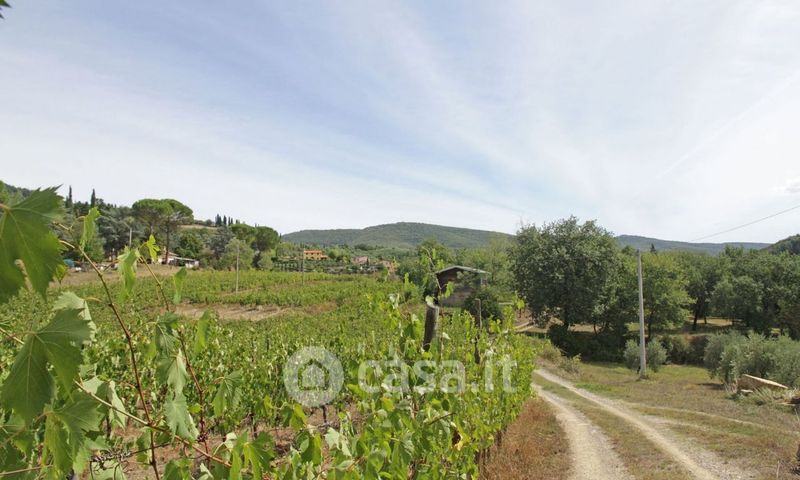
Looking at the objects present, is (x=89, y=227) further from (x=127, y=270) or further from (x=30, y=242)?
(x=30, y=242)

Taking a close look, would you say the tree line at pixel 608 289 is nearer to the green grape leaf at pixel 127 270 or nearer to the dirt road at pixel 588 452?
the dirt road at pixel 588 452

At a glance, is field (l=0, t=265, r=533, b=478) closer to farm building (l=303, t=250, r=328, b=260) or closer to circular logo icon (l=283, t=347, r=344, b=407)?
circular logo icon (l=283, t=347, r=344, b=407)

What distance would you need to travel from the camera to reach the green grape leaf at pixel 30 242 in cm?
72

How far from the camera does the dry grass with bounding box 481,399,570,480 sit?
6750 millimetres

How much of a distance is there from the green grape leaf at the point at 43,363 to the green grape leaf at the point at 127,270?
1.40 feet

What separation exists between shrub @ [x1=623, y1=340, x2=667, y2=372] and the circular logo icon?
24.3 meters

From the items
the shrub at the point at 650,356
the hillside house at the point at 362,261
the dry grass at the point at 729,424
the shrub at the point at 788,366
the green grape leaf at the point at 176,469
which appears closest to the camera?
the green grape leaf at the point at 176,469

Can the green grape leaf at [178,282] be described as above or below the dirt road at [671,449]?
above

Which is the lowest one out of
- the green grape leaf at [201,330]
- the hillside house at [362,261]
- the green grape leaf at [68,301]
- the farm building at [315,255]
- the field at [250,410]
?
the field at [250,410]

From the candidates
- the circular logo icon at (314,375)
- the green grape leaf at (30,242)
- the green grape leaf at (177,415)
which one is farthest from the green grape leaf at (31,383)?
the circular logo icon at (314,375)

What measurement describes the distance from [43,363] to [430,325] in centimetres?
281

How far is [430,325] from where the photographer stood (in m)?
3.43

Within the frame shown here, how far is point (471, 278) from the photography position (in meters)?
45.3

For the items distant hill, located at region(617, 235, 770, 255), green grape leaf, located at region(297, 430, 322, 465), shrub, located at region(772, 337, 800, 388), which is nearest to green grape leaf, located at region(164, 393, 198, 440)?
green grape leaf, located at region(297, 430, 322, 465)
